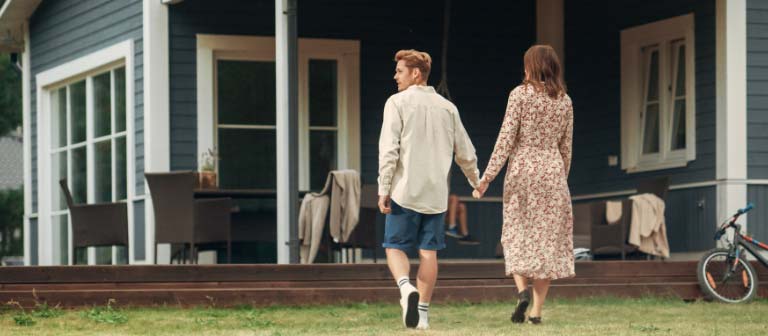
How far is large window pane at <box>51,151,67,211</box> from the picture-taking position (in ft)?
47.1

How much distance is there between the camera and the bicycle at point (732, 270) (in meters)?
10.1

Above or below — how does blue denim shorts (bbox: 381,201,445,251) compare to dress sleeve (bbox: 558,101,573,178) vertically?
below

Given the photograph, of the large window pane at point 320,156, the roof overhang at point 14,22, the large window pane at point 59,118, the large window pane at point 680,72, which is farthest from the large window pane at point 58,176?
the large window pane at point 680,72

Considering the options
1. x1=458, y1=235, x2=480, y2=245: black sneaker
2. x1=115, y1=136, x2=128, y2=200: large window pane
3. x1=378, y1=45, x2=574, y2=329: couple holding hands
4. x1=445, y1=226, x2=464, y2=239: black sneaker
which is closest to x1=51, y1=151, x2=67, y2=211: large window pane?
x1=115, y1=136, x2=128, y2=200: large window pane

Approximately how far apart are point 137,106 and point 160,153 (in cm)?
57

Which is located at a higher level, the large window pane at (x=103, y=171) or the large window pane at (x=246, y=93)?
the large window pane at (x=246, y=93)

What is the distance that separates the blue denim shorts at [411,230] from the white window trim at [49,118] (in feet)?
19.0

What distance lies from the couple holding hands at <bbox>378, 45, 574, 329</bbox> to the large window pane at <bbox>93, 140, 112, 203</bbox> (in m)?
6.49

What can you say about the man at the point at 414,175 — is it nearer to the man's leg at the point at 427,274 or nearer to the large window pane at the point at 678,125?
the man's leg at the point at 427,274

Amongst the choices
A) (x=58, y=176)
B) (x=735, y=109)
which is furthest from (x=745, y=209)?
(x=58, y=176)

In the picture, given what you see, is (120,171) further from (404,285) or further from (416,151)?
(404,285)

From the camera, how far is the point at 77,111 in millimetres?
14039

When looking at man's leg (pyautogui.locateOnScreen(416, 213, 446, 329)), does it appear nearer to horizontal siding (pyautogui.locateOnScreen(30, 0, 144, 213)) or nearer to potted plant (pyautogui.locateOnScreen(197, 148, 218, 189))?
potted plant (pyautogui.locateOnScreen(197, 148, 218, 189))

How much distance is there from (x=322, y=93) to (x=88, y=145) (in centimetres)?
234
